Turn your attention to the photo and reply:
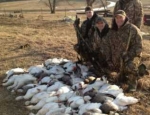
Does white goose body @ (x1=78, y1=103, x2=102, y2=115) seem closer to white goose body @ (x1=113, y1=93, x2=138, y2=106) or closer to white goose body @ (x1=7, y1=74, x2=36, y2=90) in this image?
white goose body @ (x1=113, y1=93, x2=138, y2=106)

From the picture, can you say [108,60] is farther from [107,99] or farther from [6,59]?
[6,59]

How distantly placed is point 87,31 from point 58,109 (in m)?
2.88

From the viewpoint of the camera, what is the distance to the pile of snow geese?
596 cm

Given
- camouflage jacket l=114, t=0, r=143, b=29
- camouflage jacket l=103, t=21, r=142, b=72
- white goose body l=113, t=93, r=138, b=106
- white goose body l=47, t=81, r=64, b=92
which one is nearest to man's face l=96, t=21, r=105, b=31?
camouflage jacket l=103, t=21, r=142, b=72

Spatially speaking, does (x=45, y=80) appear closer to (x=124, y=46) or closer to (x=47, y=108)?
(x=47, y=108)

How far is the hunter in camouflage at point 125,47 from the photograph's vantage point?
6941 millimetres

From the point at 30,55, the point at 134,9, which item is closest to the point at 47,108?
the point at 134,9

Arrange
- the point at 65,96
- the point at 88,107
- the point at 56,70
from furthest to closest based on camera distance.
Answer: the point at 56,70, the point at 65,96, the point at 88,107

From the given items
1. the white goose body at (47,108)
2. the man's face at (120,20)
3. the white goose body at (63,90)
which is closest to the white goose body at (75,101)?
the white goose body at (47,108)

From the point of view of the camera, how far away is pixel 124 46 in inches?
282

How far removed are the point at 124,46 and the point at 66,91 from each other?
1606 millimetres

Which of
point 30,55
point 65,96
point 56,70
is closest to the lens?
point 65,96

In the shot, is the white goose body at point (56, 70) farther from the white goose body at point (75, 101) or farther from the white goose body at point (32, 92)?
the white goose body at point (75, 101)

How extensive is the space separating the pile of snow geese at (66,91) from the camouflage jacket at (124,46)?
557mm
